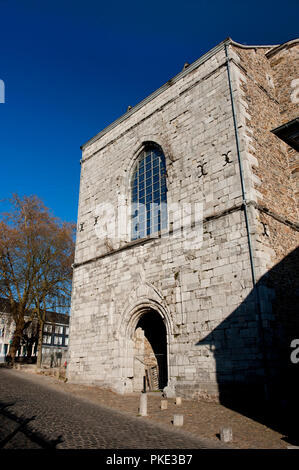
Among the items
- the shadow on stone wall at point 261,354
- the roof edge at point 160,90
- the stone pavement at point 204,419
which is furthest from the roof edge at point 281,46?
the stone pavement at point 204,419

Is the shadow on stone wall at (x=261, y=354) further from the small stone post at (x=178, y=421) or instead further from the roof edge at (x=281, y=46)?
the roof edge at (x=281, y=46)

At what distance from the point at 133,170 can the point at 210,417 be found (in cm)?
890

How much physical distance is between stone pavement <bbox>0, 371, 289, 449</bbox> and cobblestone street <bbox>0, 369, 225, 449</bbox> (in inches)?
10.6

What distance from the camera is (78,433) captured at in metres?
5.19

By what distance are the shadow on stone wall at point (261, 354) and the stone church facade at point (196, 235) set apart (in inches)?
1.1

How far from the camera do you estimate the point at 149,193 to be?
38.6 ft

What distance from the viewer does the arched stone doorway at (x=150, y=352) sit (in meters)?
10.6

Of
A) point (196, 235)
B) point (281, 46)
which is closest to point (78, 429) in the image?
point (196, 235)

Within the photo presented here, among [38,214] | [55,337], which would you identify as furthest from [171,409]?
[55,337]

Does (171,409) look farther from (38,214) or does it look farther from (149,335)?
(38,214)

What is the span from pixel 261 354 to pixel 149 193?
6545 millimetres

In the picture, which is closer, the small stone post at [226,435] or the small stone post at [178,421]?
the small stone post at [226,435]

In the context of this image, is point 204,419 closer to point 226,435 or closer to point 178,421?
point 178,421

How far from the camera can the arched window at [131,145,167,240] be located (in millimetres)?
11125
